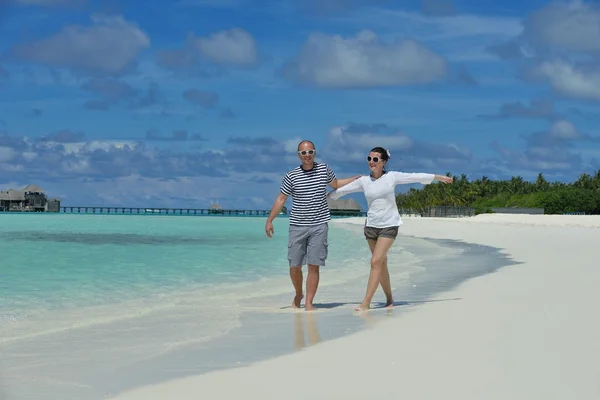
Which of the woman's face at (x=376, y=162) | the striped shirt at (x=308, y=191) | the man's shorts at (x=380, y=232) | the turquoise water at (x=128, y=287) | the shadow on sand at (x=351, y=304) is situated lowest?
the turquoise water at (x=128, y=287)

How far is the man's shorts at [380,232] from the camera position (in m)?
8.43

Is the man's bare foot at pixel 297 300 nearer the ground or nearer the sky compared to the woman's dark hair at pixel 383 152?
nearer the ground

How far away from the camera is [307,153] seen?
830 centimetres

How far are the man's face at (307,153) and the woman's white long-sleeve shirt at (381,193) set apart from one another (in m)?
0.43

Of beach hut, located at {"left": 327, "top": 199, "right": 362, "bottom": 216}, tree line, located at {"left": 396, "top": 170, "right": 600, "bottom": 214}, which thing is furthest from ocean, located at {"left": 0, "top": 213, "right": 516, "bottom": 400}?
beach hut, located at {"left": 327, "top": 199, "right": 362, "bottom": 216}

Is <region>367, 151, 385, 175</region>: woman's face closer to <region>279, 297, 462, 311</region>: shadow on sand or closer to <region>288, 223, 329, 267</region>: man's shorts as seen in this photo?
<region>288, 223, 329, 267</region>: man's shorts

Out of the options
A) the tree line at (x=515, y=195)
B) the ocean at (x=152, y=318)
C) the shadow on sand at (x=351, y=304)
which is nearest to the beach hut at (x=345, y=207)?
the tree line at (x=515, y=195)

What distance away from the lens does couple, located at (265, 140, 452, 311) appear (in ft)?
27.4

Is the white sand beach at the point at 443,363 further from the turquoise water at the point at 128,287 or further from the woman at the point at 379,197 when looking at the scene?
the turquoise water at the point at 128,287

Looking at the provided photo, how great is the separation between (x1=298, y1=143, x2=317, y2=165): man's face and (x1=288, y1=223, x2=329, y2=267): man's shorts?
2.28ft

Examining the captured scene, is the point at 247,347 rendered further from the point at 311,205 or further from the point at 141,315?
the point at 141,315

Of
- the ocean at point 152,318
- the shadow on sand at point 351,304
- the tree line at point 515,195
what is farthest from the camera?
the tree line at point 515,195

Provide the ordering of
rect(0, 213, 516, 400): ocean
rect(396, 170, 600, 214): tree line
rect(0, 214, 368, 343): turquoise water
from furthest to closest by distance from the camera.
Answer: rect(396, 170, 600, 214): tree line → rect(0, 214, 368, 343): turquoise water → rect(0, 213, 516, 400): ocean

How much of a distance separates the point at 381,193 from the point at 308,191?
756 millimetres
